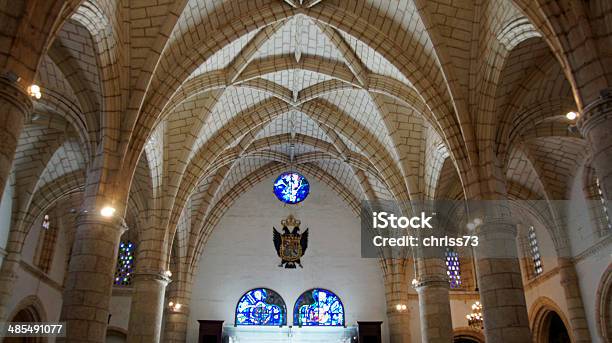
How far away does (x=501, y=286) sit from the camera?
1023cm

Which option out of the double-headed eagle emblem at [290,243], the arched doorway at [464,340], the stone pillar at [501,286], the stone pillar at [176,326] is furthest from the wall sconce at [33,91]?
the arched doorway at [464,340]

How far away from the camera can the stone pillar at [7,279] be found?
15312 millimetres

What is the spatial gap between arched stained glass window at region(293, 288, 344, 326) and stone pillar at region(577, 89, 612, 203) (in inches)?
613

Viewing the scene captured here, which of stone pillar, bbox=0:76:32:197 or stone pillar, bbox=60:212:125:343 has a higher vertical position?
stone pillar, bbox=0:76:32:197

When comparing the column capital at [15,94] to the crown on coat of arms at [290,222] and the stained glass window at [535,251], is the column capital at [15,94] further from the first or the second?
the stained glass window at [535,251]

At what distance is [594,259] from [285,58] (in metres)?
11.1

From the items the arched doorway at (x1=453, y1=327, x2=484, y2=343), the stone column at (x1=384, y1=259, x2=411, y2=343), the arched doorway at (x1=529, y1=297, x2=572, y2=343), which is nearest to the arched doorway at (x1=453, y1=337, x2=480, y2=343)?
the arched doorway at (x1=453, y1=327, x2=484, y2=343)

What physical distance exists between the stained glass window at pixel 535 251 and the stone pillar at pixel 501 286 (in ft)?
33.8

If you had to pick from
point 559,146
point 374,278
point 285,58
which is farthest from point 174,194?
point 559,146

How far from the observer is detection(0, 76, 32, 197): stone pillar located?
628cm

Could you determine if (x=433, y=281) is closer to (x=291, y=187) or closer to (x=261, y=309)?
(x=261, y=309)

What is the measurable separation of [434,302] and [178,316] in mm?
10091

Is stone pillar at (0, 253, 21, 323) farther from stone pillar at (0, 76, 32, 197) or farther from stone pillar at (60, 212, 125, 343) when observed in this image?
stone pillar at (0, 76, 32, 197)

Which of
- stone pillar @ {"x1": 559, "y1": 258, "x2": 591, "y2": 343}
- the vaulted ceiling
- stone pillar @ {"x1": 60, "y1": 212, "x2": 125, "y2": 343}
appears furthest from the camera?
stone pillar @ {"x1": 559, "y1": 258, "x2": 591, "y2": 343}
